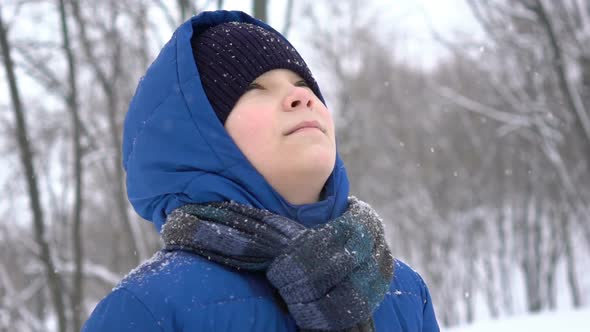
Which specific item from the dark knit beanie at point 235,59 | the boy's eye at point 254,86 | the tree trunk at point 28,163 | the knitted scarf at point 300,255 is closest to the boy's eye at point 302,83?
the dark knit beanie at point 235,59

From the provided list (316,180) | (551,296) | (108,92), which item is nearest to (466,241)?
(551,296)

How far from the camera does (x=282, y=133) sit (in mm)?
1383

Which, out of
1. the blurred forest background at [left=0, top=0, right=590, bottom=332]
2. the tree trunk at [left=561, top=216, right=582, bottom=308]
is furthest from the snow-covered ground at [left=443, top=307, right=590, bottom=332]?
the tree trunk at [left=561, top=216, right=582, bottom=308]

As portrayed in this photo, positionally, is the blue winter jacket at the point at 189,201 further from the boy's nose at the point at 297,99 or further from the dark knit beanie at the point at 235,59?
the boy's nose at the point at 297,99

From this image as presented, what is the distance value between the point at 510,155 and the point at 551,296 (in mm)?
4265

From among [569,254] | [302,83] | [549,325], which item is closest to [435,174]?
[569,254]

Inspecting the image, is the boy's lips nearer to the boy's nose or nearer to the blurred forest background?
the boy's nose

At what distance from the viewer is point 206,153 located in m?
1.32

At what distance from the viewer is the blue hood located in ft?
4.32

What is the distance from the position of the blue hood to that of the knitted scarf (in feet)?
0.18

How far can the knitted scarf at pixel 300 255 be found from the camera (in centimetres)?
119

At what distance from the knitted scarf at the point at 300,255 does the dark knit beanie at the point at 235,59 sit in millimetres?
276

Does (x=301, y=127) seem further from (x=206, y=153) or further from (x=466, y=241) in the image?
(x=466, y=241)

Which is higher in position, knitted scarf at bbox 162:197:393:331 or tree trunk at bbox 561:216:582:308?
knitted scarf at bbox 162:197:393:331
